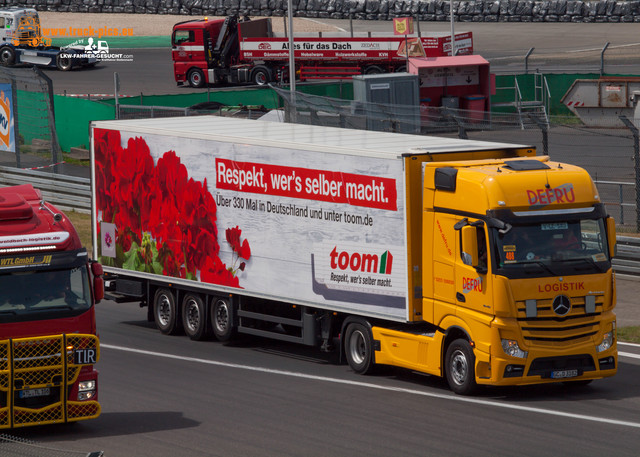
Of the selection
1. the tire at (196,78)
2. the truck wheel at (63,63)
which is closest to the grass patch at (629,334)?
the tire at (196,78)

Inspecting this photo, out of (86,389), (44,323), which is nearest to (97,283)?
(44,323)

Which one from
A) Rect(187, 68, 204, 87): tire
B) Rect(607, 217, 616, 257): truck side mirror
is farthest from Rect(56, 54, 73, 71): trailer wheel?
Rect(607, 217, 616, 257): truck side mirror

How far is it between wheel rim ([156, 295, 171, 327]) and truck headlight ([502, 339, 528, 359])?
24.2 feet

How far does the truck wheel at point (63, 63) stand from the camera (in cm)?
5659

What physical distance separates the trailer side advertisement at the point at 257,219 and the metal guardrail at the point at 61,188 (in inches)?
398

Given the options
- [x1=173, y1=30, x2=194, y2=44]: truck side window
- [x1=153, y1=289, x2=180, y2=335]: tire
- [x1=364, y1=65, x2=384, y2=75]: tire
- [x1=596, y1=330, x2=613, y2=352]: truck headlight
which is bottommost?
[x1=153, y1=289, x2=180, y2=335]: tire

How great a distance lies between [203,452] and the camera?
1219 cm

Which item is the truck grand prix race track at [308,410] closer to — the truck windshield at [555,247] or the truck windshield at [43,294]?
the truck windshield at [43,294]

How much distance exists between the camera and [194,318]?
1950cm

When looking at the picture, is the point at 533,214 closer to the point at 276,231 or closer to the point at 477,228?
the point at 477,228

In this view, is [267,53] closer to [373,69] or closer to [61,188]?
[373,69]

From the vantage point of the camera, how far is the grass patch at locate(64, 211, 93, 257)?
28.0 m

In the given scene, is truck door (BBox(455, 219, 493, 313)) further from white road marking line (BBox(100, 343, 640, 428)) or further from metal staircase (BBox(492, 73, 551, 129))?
metal staircase (BBox(492, 73, 551, 129))

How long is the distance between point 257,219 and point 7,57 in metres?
42.4
